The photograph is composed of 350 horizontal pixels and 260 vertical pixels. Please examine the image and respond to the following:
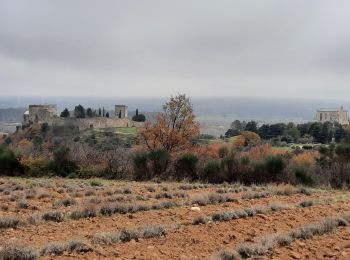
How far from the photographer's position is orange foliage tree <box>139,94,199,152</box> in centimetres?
4222

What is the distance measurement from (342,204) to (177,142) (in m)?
31.7

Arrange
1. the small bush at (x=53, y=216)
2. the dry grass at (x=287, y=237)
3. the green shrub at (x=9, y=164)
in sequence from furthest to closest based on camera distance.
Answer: the green shrub at (x=9, y=164)
the small bush at (x=53, y=216)
the dry grass at (x=287, y=237)

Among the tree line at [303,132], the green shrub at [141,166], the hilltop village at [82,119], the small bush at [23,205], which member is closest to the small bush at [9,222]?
the small bush at [23,205]

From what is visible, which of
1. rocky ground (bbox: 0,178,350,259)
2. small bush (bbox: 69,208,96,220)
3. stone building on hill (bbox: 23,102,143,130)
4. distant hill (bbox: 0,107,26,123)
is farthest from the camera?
distant hill (bbox: 0,107,26,123)

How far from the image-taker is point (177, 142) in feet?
139

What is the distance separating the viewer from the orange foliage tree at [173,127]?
4222 cm

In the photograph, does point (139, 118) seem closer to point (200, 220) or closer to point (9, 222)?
point (9, 222)

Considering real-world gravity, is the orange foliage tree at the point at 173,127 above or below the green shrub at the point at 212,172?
above

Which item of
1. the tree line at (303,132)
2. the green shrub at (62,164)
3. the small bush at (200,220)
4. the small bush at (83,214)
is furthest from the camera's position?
the tree line at (303,132)

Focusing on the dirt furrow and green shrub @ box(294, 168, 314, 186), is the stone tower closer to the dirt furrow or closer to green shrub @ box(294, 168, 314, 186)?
green shrub @ box(294, 168, 314, 186)

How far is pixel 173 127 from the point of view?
144 ft

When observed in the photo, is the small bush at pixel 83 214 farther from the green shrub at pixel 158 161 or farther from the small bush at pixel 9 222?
the green shrub at pixel 158 161

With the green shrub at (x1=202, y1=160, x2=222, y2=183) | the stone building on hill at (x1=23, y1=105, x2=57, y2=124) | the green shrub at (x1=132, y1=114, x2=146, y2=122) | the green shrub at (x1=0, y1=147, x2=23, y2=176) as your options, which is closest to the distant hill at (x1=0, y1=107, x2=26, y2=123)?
the stone building on hill at (x1=23, y1=105, x2=57, y2=124)

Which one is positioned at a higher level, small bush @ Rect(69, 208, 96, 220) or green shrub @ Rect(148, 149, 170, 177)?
small bush @ Rect(69, 208, 96, 220)
